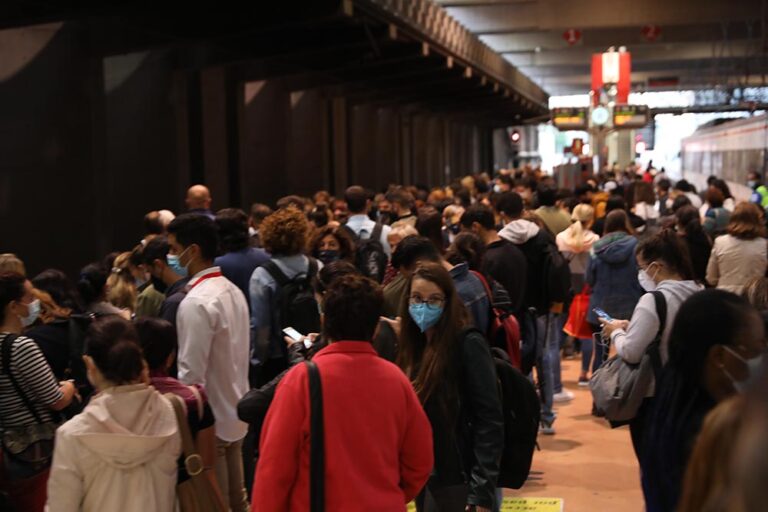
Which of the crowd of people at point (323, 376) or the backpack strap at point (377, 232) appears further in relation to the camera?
the backpack strap at point (377, 232)

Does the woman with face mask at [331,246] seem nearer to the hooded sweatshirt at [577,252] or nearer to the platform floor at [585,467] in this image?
the platform floor at [585,467]

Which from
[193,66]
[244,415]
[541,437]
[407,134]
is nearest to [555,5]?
[407,134]

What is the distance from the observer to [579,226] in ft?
35.5

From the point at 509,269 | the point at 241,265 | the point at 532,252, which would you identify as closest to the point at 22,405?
the point at 241,265

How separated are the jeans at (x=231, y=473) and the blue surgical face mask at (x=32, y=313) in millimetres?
1157

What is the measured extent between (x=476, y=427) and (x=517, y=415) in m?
0.28

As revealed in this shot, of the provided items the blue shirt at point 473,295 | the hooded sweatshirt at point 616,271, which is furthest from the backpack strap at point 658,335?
the hooded sweatshirt at point 616,271

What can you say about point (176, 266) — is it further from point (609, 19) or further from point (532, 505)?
point (609, 19)

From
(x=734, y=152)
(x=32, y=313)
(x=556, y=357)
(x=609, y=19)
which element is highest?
(x=609, y=19)

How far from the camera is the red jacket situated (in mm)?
3539

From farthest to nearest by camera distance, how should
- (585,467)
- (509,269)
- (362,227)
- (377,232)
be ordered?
(362,227), (377,232), (585,467), (509,269)

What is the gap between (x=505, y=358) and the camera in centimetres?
494

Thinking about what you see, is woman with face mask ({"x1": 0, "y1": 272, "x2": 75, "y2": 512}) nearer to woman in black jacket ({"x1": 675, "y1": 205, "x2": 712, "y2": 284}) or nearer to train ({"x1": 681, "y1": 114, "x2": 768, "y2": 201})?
woman in black jacket ({"x1": 675, "y1": 205, "x2": 712, "y2": 284})

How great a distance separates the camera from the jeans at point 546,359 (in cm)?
880
